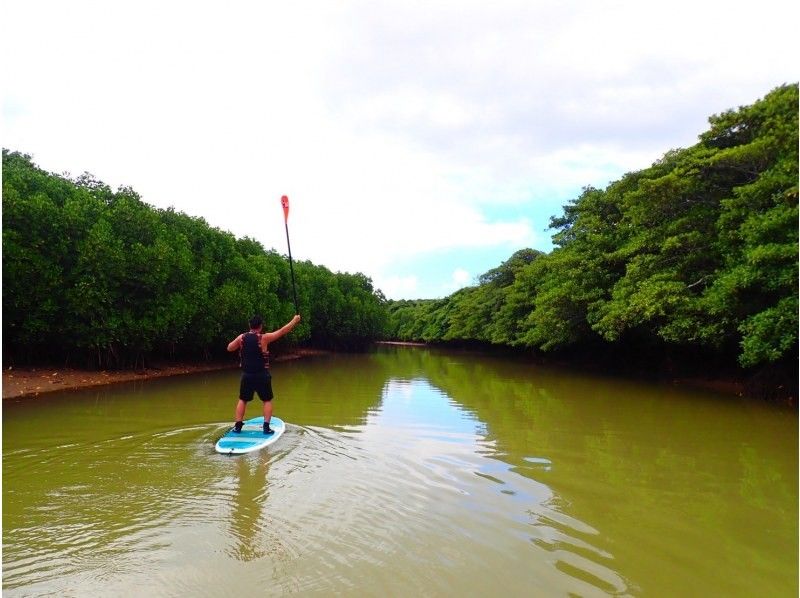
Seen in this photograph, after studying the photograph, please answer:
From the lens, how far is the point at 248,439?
7320 mm

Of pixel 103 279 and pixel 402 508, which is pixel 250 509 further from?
pixel 103 279

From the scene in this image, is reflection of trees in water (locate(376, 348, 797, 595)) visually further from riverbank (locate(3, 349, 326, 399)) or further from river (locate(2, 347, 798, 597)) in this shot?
riverbank (locate(3, 349, 326, 399))

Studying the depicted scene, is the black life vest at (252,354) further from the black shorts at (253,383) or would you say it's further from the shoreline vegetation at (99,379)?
the shoreline vegetation at (99,379)

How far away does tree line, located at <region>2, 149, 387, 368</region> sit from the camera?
15.3m

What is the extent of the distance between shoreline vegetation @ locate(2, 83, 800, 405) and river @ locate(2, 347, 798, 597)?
12.5 feet

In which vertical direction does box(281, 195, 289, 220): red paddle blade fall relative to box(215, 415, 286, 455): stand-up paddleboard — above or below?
above

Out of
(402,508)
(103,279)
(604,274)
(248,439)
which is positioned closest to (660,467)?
(402,508)

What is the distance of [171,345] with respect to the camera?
72.4 ft

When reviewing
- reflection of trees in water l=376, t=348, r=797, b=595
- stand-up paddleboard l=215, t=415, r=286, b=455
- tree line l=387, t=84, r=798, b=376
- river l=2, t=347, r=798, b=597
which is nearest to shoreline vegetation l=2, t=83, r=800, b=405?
tree line l=387, t=84, r=798, b=376

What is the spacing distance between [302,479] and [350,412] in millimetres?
5353

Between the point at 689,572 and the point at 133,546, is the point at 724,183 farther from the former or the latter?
the point at 133,546

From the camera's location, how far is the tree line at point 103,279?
15.3 metres

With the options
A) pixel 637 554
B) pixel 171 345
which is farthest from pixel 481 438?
pixel 171 345

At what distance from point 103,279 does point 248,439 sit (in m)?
12.3
